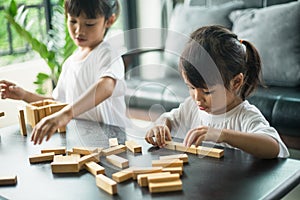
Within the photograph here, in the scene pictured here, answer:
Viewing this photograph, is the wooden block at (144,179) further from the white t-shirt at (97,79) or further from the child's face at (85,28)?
the child's face at (85,28)

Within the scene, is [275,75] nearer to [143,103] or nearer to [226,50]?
[143,103]

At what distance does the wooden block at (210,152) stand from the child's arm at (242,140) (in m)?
0.03

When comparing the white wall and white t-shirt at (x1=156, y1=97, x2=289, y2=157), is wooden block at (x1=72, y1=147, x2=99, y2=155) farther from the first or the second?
the white wall

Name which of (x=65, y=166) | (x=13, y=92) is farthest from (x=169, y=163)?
(x=13, y=92)

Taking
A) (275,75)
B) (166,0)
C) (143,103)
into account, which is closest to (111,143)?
(143,103)

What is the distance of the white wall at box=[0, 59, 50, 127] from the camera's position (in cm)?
313

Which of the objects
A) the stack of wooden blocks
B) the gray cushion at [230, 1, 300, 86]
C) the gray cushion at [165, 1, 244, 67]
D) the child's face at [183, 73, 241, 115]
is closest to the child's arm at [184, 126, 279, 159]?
the child's face at [183, 73, 241, 115]

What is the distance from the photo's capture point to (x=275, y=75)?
2672mm

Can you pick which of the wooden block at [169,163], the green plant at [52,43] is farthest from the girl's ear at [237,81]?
the green plant at [52,43]

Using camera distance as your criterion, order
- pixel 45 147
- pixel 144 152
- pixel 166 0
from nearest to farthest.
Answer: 1. pixel 144 152
2. pixel 45 147
3. pixel 166 0

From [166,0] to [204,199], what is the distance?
278 cm

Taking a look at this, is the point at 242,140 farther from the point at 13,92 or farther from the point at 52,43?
the point at 52,43

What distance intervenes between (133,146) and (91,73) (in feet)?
2.06

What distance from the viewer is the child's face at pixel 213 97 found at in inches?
50.4
